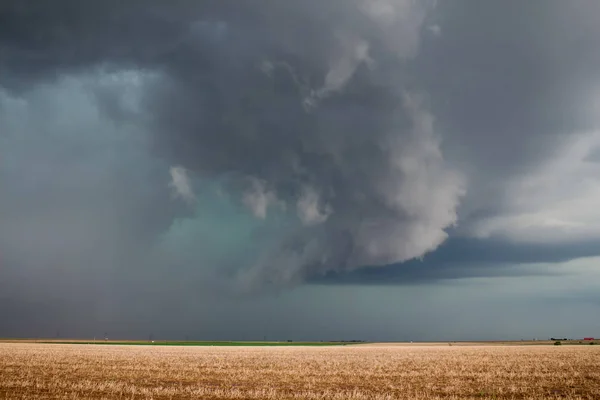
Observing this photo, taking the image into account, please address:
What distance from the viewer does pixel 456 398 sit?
25.8 meters

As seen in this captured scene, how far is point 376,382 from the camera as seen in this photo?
33.1m

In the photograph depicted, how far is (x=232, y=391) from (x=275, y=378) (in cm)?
808

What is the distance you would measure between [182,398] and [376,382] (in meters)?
14.7

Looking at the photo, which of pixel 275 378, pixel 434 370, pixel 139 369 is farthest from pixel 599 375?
pixel 139 369

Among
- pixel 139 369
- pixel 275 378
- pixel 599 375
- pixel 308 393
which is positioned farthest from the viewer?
pixel 139 369

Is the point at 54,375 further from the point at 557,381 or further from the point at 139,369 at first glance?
the point at 557,381

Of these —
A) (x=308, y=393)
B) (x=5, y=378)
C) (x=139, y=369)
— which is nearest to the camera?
(x=308, y=393)

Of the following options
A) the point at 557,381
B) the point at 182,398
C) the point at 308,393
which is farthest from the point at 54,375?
the point at 557,381

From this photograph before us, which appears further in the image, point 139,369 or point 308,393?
point 139,369

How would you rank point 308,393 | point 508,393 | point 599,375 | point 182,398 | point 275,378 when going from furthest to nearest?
point 599,375 → point 275,378 → point 508,393 → point 308,393 → point 182,398

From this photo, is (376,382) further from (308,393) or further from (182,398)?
(182,398)

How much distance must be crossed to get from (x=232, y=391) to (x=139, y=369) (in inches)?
697

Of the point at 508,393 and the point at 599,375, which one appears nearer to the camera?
the point at 508,393

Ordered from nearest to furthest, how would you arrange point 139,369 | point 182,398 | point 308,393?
point 182,398, point 308,393, point 139,369
